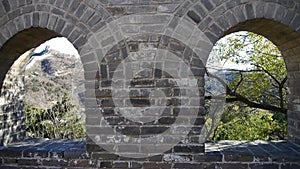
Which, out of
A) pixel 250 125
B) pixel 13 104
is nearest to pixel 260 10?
pixel 13 104

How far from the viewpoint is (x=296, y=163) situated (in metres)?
2.92

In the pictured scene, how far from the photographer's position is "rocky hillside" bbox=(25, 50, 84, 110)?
911cm

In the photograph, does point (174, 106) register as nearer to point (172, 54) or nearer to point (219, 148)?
point (172, 54)

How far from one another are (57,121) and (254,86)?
6.24 metres

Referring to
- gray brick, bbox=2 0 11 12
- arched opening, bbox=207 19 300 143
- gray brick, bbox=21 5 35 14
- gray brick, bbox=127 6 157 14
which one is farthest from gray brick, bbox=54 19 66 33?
arched opening, bbox=207 19 300 143

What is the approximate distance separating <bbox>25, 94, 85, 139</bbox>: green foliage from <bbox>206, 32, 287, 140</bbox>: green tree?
4.89 meters

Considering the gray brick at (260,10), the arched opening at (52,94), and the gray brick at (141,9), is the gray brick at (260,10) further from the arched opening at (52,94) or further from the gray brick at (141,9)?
the arched opening at (52,94)

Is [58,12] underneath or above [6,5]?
underneath

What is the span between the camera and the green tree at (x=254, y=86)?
6.37 metres

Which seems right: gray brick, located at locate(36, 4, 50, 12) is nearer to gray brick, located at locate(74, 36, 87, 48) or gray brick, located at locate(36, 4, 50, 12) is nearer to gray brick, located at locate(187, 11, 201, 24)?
gray brick, located at locate(74, 36, 87, 48)

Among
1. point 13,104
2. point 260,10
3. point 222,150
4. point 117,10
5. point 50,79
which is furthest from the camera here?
point 50,79

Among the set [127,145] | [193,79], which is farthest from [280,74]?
[127,145]

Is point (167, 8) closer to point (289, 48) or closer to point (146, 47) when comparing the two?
point (146, 47)

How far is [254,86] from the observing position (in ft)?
22.4
